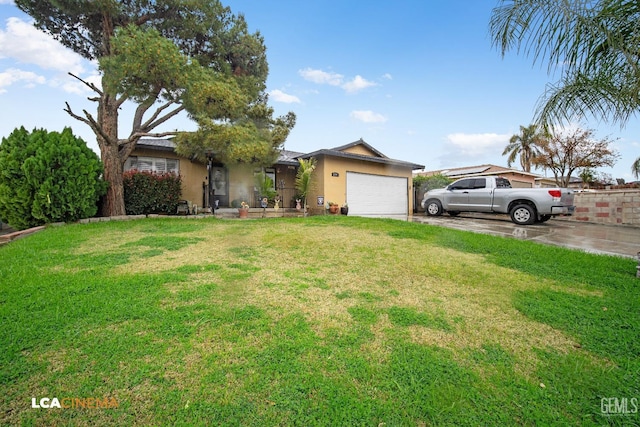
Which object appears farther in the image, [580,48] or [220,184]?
[220,184]

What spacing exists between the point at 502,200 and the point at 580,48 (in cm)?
744

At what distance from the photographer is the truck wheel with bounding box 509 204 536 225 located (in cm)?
931

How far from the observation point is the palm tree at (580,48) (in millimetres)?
3244

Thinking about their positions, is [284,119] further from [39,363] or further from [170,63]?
[39,363]

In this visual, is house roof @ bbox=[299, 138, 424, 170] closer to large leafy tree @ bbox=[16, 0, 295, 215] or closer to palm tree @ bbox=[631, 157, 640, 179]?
large leafy tree @ bbox=[16, 0, 295, 215]

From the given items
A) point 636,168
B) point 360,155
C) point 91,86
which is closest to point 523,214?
point 360,155

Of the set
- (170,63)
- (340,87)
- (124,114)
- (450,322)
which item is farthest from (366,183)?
(450,322)

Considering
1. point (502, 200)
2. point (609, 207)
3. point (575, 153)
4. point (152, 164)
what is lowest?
point (609, 207)

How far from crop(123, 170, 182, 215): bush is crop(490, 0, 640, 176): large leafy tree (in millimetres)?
9876

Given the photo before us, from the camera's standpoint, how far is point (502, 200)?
991 cm

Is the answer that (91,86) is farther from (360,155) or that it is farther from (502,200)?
(502,200)

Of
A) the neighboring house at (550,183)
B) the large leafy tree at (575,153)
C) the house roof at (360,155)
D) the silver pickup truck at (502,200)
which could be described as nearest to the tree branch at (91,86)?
the house roof at (360,155)

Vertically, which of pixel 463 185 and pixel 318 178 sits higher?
pixel 318 178

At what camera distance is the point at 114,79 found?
675cm
